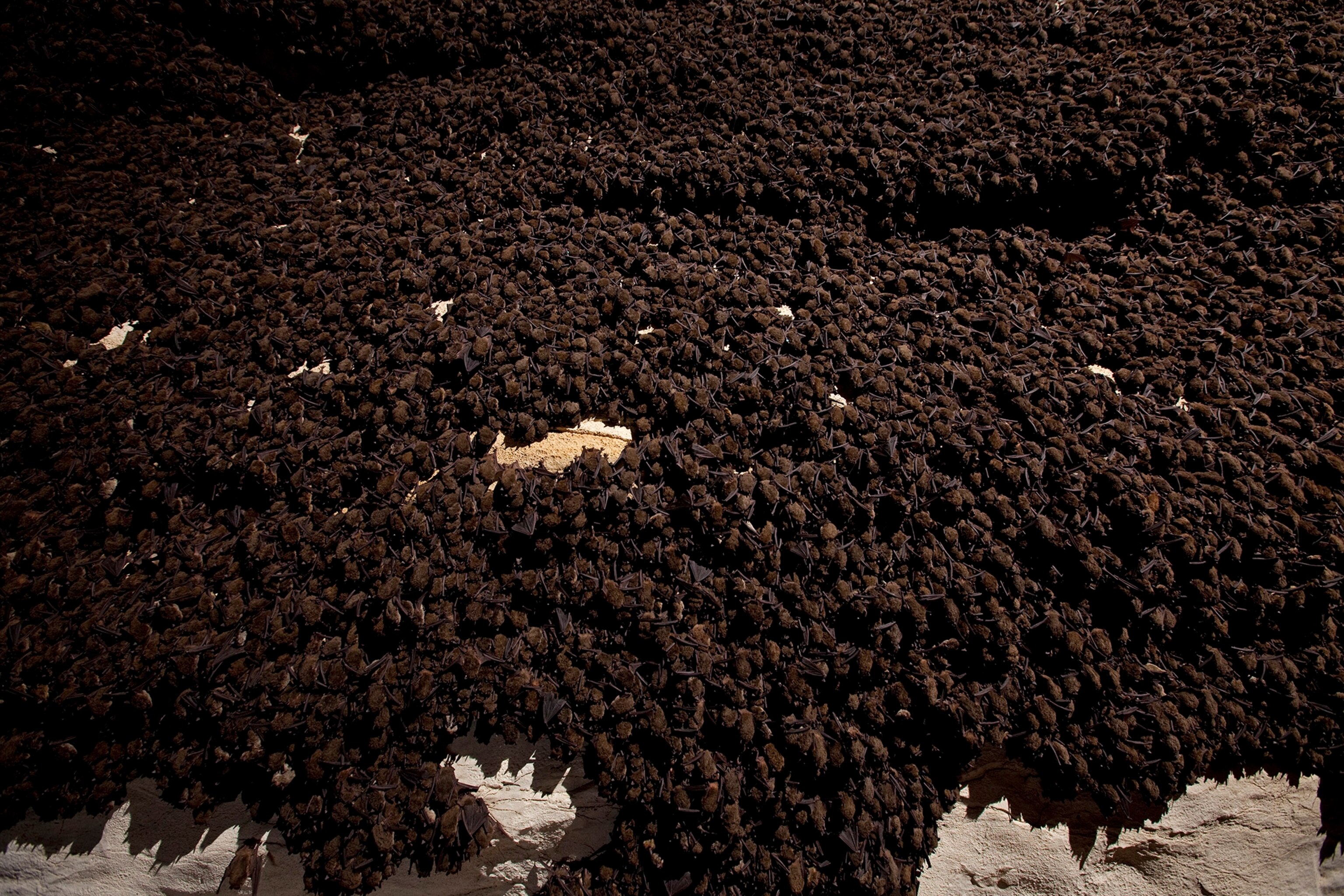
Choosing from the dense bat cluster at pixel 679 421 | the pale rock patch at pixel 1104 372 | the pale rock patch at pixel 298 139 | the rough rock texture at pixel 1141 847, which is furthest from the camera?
the pale rock patch at pixel 298 139

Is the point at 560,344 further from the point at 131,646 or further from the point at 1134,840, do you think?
the point at 1134,840

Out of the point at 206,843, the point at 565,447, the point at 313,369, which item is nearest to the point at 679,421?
the point at 565,447

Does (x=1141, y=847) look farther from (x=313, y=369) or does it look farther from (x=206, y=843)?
(x=313, y=369)

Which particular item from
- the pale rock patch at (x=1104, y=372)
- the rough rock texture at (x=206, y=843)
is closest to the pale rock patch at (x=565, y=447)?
the rough rock texture at (x=206, y=843)

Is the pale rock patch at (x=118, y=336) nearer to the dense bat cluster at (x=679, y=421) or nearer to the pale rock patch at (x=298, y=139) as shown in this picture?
the dense bat cluster at (x=679, y=421)

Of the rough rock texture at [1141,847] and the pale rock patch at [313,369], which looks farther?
the pale rock patch at [313,369]
